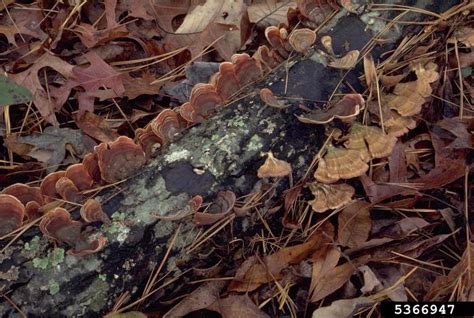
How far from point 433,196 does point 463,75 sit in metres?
1.04

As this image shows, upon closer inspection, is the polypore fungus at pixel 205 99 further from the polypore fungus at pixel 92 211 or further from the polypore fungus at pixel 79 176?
the polypore fungus at pixel 92 211

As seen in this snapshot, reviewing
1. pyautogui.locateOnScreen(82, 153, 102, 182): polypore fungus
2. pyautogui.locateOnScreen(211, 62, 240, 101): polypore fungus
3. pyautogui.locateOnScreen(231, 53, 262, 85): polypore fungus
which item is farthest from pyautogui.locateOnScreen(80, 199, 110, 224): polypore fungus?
pyautogui.locateOnScreen(231, 53, 262, 85): polypore fungus

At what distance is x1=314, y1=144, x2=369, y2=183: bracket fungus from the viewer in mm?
3139

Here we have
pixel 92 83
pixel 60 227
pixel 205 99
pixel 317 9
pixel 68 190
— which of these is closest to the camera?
pixel 60 227

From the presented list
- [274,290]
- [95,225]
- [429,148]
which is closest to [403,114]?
[429,148]

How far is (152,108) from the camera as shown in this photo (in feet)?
13.7

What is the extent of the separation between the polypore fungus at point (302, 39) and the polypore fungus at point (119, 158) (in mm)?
1240

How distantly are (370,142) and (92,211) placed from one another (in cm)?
171

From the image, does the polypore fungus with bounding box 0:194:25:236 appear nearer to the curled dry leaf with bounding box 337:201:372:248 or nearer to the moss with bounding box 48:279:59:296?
the moss with bounding box 48:279:59:296

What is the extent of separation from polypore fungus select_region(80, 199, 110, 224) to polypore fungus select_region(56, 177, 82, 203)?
156mm

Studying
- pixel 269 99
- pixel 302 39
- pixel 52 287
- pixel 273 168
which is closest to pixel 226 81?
pixel 269 99

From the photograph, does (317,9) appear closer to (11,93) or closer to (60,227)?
(11,93)

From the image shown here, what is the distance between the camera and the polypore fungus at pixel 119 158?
3037 millimetres

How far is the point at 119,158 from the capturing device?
308 centimetres
